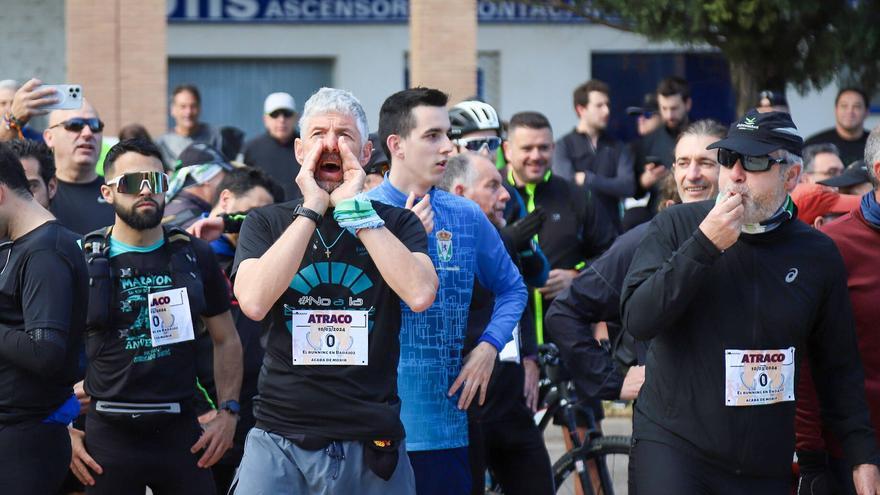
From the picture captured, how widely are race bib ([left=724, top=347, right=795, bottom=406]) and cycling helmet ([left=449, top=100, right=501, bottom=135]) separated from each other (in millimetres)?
3187

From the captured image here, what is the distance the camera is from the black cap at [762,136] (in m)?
4.94

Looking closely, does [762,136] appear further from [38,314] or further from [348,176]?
[38,314]

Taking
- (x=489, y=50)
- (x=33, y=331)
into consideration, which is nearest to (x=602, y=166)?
(x=33, y=331)

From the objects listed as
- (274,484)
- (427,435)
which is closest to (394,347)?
(274,484)

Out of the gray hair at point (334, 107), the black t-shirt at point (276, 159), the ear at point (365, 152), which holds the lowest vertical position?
the ear at point (365, 152)

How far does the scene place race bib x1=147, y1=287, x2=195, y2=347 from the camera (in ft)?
20.2

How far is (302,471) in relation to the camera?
4.61 m

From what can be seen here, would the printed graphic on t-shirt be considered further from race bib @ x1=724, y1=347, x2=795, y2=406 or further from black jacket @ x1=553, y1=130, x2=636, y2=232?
black jacket @ x1=553, y1=130, x2=636, y2=232

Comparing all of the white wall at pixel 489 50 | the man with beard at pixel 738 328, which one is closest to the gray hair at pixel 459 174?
the man with beard at pixel 738 328

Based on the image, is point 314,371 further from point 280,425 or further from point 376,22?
point 376,22

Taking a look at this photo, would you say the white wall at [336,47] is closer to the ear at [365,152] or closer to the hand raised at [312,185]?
the ear at [365,152]

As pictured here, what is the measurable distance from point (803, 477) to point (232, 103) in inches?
624

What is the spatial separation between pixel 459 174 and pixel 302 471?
2.61 meters

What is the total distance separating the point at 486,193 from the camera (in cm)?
693
